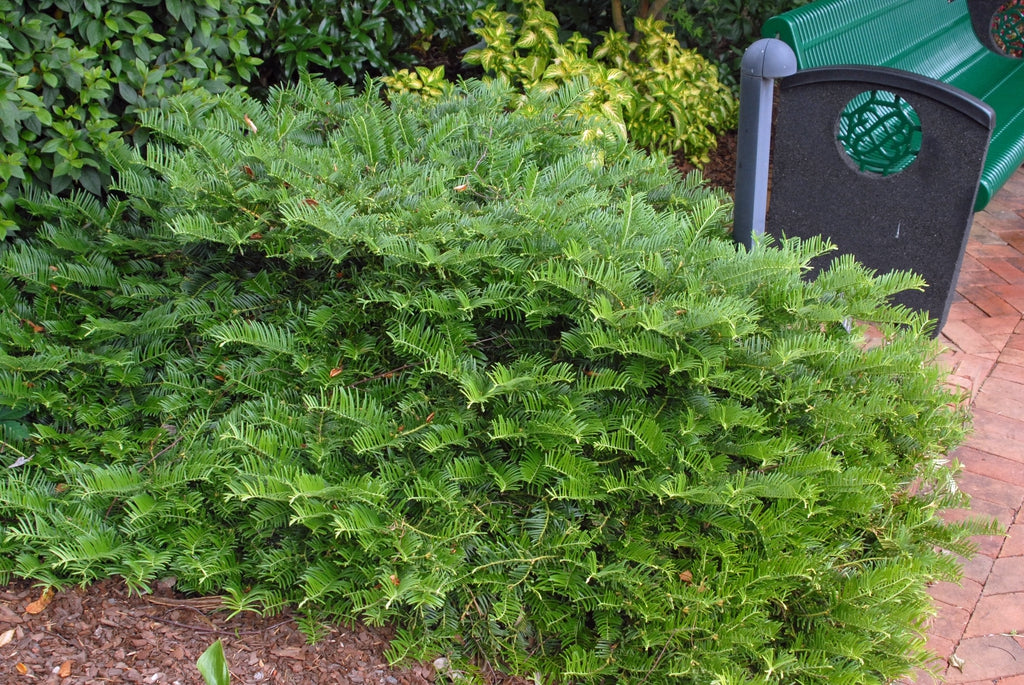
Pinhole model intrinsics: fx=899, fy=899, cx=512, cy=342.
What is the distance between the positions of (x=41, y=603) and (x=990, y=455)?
125 inches

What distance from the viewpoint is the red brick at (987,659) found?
2.47 m

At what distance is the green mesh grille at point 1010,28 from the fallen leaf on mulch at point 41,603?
5.85 meters

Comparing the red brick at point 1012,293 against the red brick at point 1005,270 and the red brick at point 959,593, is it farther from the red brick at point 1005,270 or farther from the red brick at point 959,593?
the red brick at point 959,593

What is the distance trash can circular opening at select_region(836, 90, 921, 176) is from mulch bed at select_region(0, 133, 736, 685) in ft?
8.94

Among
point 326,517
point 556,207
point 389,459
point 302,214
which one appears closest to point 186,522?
point 326,517

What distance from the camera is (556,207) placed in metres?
2.72

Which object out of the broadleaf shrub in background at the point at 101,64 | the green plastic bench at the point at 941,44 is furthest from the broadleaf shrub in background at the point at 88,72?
the green plastic bench at the point at 941,44

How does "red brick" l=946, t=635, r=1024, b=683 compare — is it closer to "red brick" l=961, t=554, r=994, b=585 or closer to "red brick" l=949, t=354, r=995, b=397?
"red brick" l=961, t=554, r=994, b=585

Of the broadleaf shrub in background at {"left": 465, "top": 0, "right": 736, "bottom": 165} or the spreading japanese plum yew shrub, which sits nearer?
the spreading japanese plum yew shrub

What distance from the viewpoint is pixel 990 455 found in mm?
3363

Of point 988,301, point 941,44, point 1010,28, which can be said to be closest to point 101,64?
point 988,301

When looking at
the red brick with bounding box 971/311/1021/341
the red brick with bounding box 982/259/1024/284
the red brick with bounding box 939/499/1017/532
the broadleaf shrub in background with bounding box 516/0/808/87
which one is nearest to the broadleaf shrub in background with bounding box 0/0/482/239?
the broadleaf shrub in background with bounding box 516/0/808/87

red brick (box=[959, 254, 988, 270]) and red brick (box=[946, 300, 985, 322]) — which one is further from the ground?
red brick (box=[959, 254, 988, 270])

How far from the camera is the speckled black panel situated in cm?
354
